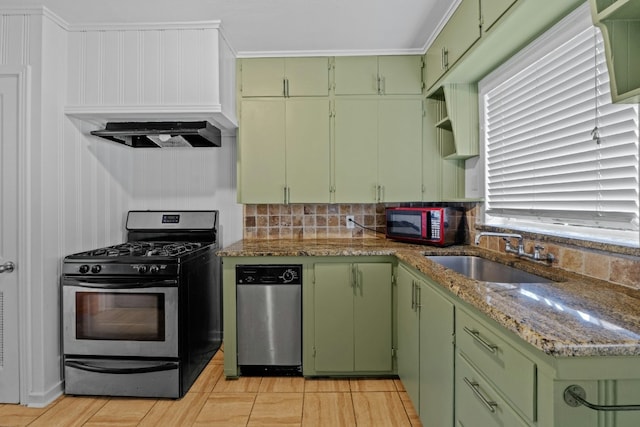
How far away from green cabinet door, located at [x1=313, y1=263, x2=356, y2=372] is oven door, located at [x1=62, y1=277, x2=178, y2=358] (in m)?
0.94

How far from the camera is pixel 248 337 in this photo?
2463 mm

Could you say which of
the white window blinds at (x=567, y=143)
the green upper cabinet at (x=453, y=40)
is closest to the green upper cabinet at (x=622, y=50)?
the white window blinds at (x=567, y=143)

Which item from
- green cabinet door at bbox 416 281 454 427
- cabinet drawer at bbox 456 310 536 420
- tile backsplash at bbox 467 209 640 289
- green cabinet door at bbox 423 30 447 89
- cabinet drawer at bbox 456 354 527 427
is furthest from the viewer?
green cabinet door at bbox 423 30 447 89

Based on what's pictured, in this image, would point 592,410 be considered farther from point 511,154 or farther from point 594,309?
point 511,154

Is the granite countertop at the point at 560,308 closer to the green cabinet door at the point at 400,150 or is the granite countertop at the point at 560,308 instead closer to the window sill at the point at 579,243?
the window sill at the point at 579,243

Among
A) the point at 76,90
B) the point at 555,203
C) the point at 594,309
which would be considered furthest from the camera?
the point at 76,90

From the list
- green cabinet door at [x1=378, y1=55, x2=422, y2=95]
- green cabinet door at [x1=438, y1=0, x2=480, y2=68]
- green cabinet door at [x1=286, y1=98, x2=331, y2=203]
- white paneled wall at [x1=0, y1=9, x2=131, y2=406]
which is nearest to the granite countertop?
green cabinet door at [x1=286, y1=98, x2=331, y2=203]

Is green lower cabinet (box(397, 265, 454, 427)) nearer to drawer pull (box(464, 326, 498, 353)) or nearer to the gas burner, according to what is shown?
drawer pull (box(464, 326, 498, 353))

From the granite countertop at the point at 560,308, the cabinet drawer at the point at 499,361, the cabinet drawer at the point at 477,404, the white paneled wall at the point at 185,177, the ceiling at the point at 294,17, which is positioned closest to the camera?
the granite countertop at the point at 560,308

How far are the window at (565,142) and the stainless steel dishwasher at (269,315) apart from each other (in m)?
1.50

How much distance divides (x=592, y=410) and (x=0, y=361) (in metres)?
3.01

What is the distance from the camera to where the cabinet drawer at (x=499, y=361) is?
3.12 feet

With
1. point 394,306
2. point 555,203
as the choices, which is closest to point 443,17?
point 555,203

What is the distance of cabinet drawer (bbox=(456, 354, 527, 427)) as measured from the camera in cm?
107
